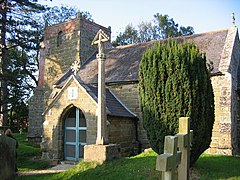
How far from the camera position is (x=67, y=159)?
492 inches

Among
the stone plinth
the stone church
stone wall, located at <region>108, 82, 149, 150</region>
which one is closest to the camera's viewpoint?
the stone plinth

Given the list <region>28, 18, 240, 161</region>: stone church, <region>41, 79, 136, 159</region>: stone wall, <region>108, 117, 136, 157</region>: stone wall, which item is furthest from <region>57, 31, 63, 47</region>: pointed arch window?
<region>108, 117, 136, 157</region>: stone wall

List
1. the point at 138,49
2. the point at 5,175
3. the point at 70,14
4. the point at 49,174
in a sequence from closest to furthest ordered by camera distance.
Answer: the point at 5,175 < the point at 49,174 < the point at 138,49 < the point at 70,14

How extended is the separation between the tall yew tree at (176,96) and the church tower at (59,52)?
11088 mm

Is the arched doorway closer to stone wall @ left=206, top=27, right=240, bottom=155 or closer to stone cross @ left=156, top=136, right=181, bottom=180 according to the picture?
stone wall @ left=206, top=27, right=240, bottom=155

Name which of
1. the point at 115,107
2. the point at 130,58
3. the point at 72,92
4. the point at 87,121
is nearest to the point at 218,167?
the point at 87,121

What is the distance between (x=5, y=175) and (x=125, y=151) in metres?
7.18

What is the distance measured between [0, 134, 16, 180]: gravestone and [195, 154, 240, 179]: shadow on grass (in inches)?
202

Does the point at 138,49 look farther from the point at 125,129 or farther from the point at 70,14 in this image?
the point at 70,14

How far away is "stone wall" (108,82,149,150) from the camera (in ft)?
44.8

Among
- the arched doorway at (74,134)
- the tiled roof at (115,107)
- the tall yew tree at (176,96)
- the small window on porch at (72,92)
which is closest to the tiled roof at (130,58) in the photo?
the tiled roof at (115,107)

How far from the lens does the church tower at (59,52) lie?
18969 mm

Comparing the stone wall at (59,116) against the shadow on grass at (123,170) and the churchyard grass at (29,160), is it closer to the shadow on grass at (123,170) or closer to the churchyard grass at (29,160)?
the churchyard grass at (29,160)

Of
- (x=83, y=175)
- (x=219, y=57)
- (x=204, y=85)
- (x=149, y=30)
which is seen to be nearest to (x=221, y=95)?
(x=219, y=57)
